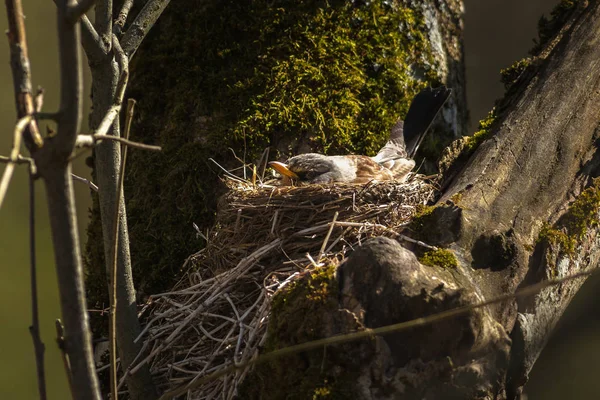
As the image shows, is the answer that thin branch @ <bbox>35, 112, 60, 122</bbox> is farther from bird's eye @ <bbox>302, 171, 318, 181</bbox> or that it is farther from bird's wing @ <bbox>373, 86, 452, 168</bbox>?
bird's wing @ <bbox>373, 86, 452, 168</bbox>

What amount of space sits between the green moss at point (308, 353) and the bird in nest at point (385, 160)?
4.21 ft

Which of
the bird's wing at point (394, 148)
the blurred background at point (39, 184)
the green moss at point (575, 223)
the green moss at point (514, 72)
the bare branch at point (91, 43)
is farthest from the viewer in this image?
the blurred background at point (39, 184)

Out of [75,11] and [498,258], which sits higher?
[75,11]

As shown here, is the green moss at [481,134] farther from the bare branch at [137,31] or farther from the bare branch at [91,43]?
the bare branch at [91,43]

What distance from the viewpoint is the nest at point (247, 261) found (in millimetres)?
2664

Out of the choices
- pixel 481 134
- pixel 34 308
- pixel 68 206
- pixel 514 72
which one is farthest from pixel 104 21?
pixel 514 72

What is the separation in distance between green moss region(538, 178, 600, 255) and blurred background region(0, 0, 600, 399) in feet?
12.8

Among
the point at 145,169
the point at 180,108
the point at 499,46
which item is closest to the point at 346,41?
the point at 180,108

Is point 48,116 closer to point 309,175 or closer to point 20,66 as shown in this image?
point 20,66

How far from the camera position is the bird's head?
358 cm

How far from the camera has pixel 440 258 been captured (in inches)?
92.2

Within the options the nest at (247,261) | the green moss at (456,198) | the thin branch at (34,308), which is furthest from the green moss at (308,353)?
the thin branch at (34,308)

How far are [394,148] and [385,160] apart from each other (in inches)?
5.1

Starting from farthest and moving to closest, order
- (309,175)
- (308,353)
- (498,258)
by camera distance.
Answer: (309,175), (498,258), (308,353)
